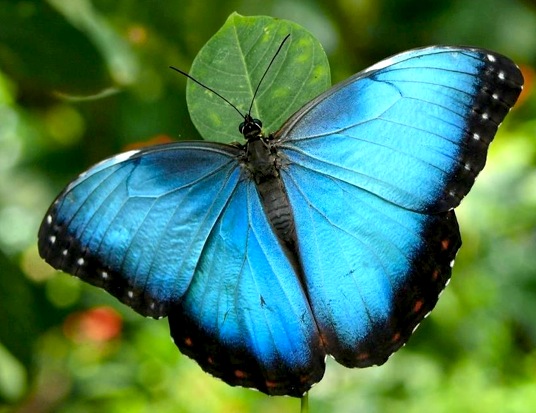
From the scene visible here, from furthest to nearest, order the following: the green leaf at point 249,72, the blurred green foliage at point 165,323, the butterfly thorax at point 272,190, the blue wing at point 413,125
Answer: the blurred green foliage at point 165,323 < the butterfly thorax at point 272,190 < the blue wing at point 413,125 < the green leaf at point 249,72

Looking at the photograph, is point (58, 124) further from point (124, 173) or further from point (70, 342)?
point (124, 173)

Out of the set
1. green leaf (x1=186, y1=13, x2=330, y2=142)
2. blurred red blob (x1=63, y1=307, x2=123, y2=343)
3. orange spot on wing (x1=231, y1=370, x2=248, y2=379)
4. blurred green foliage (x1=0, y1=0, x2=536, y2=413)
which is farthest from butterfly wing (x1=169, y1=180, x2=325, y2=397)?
blurred red blob (x1=63, y1=307, x2=123, y2=343)

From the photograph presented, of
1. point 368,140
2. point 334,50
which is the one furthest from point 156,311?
point 334,50

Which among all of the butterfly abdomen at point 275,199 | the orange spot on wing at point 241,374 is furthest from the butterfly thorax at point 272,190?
the orange spot on wing at point 241,374

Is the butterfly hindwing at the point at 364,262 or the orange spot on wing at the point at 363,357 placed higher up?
the butterfly hindwing at the point at 364,262

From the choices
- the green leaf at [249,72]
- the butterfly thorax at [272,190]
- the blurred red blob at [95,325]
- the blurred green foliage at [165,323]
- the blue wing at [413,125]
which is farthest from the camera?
the blurred red blob at [95,325]

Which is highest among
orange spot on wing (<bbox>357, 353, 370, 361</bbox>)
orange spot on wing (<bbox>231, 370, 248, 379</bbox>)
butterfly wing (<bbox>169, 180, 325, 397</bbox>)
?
orange spot on wing (<bbox>357, 353, 370, 361</bbox>)

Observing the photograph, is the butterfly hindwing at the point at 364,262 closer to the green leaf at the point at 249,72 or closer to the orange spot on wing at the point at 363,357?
the orange spot on wing at the point at 363,357

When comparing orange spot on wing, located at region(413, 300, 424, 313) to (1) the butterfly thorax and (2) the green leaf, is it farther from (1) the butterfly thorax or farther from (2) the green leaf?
(2) the green leaf
